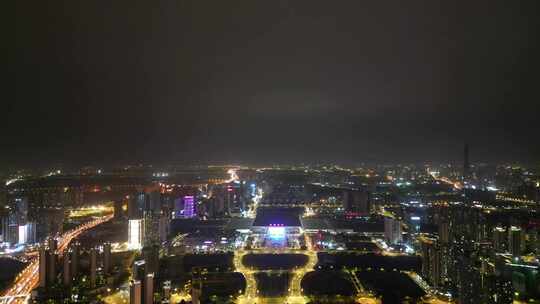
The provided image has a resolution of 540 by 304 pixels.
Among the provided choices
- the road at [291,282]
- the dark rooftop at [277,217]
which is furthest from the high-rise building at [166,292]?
the dark rooftop at [277,217]

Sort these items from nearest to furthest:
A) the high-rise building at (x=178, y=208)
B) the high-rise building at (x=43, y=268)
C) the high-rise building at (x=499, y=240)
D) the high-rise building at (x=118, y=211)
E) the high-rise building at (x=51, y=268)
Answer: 1. the high-rise building at (x=43, y=268)
2. the high-rise building at (x=51, y=268)
3. the high-rise building at (x=499, y=240)
4. the high-rise building at (x=118, y=211)
5. the high-rise building at (x=178, y=208)

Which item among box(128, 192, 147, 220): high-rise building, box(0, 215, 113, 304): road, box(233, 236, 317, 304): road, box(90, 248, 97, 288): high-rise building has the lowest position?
box(233, 236, 317, 304): road

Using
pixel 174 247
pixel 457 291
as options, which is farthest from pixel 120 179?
pixel 457 291

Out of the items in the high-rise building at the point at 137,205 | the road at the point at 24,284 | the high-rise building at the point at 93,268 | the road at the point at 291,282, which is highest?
the high-rise building at the point at 137,205

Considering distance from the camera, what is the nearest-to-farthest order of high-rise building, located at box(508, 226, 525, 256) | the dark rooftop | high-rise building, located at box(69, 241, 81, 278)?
high-rise building, located at box(69, 241, 81, 278)
high-rise building, located at box(508, 226, 525, 256)
the dark rooftop

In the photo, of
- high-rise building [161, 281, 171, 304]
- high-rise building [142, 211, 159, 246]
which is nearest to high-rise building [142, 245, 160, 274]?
high-rise building [161, 281, 171, 304]

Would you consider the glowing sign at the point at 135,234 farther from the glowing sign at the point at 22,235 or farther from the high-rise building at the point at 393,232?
the high-rise building at the point at 393,232

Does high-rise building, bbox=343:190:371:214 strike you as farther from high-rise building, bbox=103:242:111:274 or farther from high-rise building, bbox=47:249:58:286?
high-rise building, bbox=47:249:58:286

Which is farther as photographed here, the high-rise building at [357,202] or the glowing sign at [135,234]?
the high-rise building at [357,202]
